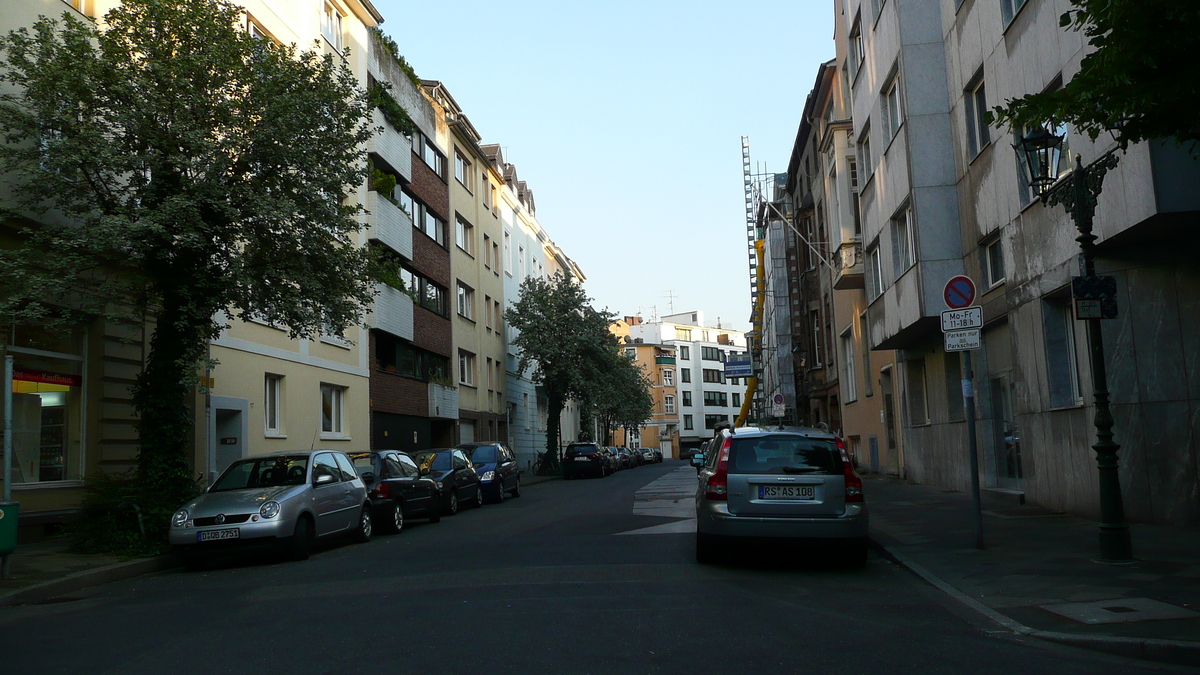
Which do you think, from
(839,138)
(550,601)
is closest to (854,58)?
(839,138)

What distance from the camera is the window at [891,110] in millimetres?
20981

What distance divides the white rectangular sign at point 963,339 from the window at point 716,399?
11416 centimetres

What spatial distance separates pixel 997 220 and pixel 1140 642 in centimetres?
1155

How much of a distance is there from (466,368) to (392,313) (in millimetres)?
11058

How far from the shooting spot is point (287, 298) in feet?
47.6

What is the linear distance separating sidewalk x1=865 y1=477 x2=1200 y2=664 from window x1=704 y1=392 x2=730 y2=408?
11003 centimetres

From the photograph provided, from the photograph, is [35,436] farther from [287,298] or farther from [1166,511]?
[1166,511]

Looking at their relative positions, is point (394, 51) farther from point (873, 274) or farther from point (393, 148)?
point (873, 274)

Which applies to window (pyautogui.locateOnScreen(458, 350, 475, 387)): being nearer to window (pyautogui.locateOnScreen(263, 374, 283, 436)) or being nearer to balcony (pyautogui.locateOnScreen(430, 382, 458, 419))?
balcony (pyautogui.locateOnScreen(430, 382, 458, 419))

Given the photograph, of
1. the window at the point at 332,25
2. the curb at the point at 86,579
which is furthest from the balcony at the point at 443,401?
the curb at the point at 86,579

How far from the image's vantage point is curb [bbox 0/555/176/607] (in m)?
9.98

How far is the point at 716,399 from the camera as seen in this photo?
12612cm

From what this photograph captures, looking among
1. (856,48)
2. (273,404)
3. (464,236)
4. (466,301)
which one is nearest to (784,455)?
(273,404)

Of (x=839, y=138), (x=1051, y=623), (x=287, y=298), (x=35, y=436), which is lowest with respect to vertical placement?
(x=1051, y=623)
